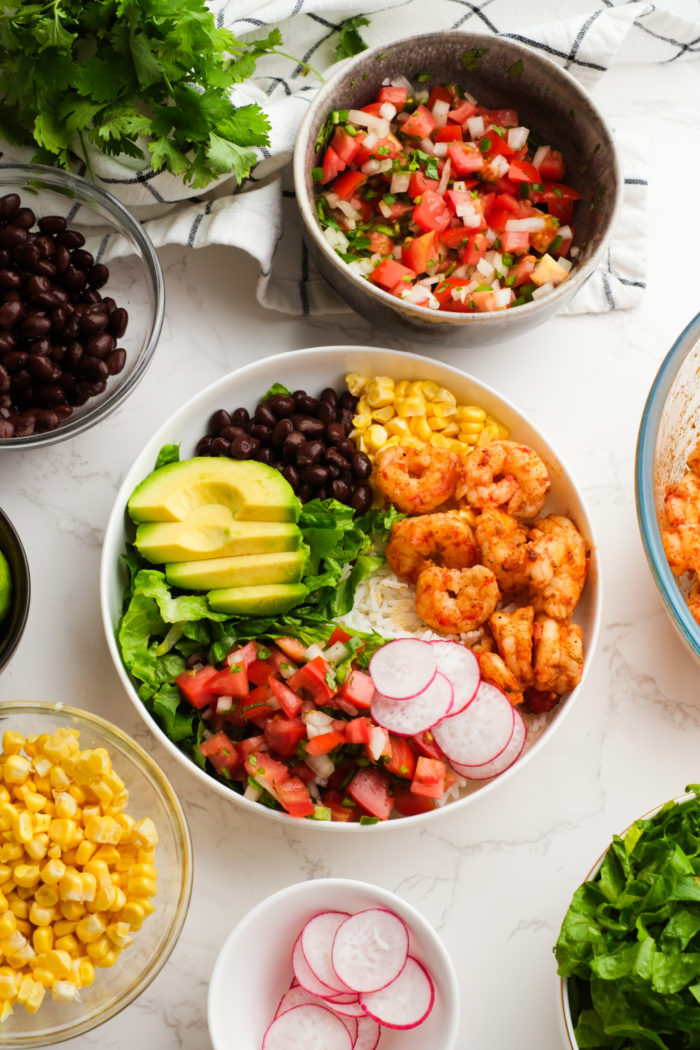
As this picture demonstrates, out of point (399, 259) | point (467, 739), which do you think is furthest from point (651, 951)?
point (399, 259)

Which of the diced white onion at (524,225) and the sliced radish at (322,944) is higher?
the diced white onion at (524,225)

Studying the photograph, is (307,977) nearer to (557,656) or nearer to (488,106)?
(557,656)

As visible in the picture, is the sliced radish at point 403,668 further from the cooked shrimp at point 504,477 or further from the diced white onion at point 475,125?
the diced white onion at point 475,125

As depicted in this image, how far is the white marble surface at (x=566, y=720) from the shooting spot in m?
2.56

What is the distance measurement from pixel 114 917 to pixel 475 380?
61.6 inches

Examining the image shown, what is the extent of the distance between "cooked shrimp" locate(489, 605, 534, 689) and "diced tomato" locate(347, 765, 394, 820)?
41 centimetres

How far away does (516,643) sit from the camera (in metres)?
2.52

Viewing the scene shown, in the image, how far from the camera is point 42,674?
2689mm

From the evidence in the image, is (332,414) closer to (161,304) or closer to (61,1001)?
(161,304)

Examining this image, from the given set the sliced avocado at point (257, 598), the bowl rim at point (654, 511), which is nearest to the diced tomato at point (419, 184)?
the bowl rim at point (654, 511)

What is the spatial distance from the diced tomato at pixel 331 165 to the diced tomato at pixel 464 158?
297mm

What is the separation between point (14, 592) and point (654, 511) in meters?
1.50

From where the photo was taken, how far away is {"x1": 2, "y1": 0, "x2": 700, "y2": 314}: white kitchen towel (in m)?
2.79

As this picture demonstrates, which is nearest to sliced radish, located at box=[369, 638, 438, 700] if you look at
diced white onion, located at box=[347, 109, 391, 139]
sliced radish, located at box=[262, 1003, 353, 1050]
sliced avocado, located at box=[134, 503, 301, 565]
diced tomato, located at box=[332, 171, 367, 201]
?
sliced avocado, located at box=[134, 503, 301, 565]
